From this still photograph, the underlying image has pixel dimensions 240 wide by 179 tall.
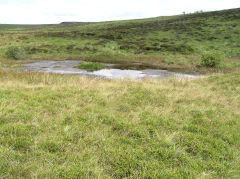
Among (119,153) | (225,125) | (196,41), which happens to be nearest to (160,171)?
(119,153)

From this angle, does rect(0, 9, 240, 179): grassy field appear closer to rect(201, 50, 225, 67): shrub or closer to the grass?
the grass

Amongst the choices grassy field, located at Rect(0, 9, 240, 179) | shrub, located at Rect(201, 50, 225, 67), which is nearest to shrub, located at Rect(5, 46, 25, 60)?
grassy field, located at Rect(0, 9, 240, 179)

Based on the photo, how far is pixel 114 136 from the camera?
535 centimetres

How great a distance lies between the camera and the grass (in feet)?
13.2

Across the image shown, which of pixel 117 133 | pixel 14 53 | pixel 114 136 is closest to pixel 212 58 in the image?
pixel 117 133

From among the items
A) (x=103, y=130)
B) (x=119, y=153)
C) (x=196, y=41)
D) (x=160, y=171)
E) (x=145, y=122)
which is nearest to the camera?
(x=160, y=171)

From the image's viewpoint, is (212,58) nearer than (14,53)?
Yes

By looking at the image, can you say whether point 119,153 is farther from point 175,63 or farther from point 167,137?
point 175,63

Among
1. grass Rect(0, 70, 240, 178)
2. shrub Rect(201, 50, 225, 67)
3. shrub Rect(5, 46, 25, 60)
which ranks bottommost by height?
grass Rect(0, 70, 240, 178)

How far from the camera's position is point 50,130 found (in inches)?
212

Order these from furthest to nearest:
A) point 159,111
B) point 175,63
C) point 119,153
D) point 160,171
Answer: point 175,63 → point 159,111 → point 119,153 → point 160,171

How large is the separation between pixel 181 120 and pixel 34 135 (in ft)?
17.4

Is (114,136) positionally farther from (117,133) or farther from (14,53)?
(14,53)

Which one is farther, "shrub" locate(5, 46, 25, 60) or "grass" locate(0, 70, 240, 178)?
Result: "shrub" locate(5, 46, 25, 60)
